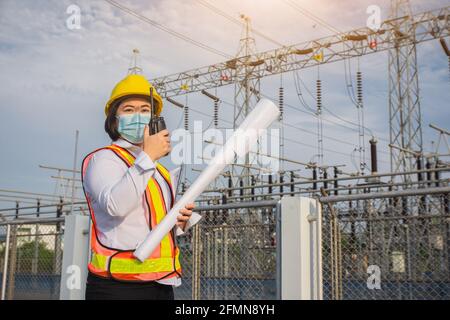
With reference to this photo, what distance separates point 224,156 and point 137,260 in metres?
0.57

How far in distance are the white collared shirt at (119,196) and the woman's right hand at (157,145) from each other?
28mm

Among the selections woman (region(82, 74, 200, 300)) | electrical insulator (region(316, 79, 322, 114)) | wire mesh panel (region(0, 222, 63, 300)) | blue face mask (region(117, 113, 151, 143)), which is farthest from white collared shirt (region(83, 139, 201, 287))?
electrical insulator (region(316, 79, 322, 114))

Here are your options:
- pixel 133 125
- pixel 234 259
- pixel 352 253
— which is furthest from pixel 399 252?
pixel 133 125

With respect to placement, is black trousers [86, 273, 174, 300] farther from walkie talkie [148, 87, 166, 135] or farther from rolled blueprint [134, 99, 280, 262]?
walkie talkie [148, 87, 166, 135]

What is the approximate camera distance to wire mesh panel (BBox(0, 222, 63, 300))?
7004 millimetres

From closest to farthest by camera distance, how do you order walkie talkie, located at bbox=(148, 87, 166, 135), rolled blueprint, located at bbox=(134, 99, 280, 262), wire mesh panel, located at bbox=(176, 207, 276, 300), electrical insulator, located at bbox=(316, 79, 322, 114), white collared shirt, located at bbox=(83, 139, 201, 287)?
rolled blueprint, located at bbox=(134, 99, 280, 262), white collared shirt, located at bbox=(83, 139, 201, 287), walkie talkie, located at bbox=(148, 87, 166, 135), wire mesh panel, located at bbox=(176, 207, 276, 300), electrical insulator, located at bbox=(316, 79, 322, 114)

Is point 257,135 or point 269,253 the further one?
point 269,253

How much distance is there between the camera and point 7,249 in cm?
697

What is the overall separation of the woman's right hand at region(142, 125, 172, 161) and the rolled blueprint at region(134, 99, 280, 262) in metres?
0.20

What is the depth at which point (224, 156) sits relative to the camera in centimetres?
174
